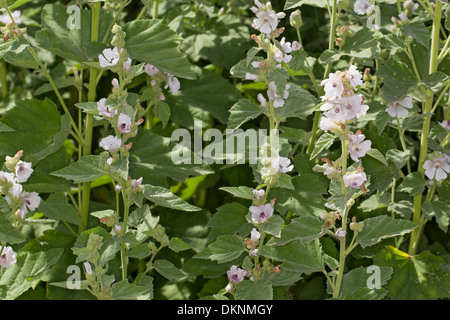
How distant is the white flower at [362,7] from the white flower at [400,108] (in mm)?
267

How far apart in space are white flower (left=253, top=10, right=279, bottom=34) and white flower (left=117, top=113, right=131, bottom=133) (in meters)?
0.37

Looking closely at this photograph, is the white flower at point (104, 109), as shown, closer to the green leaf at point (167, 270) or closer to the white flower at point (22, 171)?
the white flower at point (22, 171)

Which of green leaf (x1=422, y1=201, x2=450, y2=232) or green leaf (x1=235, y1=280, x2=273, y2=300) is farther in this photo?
green leaf (x1=422, y1=201, x2=450, y2=232)

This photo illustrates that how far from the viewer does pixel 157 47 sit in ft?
5.82

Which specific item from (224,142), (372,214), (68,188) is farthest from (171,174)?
(372,214)

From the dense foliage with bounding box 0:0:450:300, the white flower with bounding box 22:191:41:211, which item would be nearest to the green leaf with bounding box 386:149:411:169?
the dense foliage with bounding box 0:0:450:300

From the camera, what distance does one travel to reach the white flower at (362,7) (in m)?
1.81

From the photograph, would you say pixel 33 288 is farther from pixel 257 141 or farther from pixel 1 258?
pixel 257 141

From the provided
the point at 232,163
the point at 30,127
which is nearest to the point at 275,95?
the point at 232,163

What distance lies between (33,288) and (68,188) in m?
0.29

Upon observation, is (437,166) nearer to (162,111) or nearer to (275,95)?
(275,95)

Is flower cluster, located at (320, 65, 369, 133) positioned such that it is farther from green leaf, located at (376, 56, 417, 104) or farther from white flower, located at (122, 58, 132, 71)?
white flower, located at (122, 58, 132, 71)

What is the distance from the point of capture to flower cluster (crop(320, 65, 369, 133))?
4.44 feet

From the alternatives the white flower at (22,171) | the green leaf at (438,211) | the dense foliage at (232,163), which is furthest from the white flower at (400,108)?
the white flower at (22,171)
